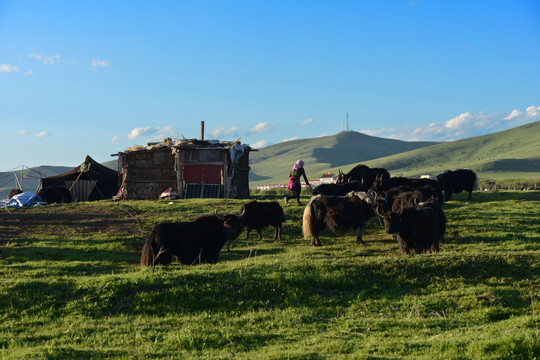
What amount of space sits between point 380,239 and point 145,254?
265 inches

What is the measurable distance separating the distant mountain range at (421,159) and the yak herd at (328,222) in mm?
96633

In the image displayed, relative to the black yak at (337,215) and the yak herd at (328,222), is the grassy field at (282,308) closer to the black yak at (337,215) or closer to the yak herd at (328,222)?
the yak herd at (328,222)

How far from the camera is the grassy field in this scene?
6.55 metres

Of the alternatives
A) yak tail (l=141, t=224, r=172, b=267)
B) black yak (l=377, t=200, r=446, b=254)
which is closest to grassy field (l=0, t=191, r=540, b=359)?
black yak (l=377, t=200, r=446, b=254)

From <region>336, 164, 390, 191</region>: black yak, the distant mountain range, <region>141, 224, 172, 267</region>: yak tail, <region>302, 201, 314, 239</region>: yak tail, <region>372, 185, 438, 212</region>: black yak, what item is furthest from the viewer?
the distant mountain range

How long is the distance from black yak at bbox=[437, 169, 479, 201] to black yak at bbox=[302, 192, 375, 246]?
1058 centimetres

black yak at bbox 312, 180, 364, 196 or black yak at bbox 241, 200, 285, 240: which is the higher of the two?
black yak at bbox 312, 180, 364, 196

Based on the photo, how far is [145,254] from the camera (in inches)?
471

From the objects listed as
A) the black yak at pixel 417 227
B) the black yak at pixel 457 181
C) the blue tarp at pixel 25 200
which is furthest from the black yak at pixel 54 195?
the black yak at pixel 417 227

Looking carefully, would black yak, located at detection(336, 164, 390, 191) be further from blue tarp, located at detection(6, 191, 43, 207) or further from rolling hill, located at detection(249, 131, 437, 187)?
rolling hill, located at detection(249, 131, 437, 187)

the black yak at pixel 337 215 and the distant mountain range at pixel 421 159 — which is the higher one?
the distant mountain range at pixel 421 159

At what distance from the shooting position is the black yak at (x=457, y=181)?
24.8 metres

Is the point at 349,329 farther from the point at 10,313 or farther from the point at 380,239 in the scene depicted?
the point at 380,239

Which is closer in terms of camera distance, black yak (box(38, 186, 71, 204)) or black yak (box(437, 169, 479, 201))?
black yak (box(437, 169, 479, 201))
